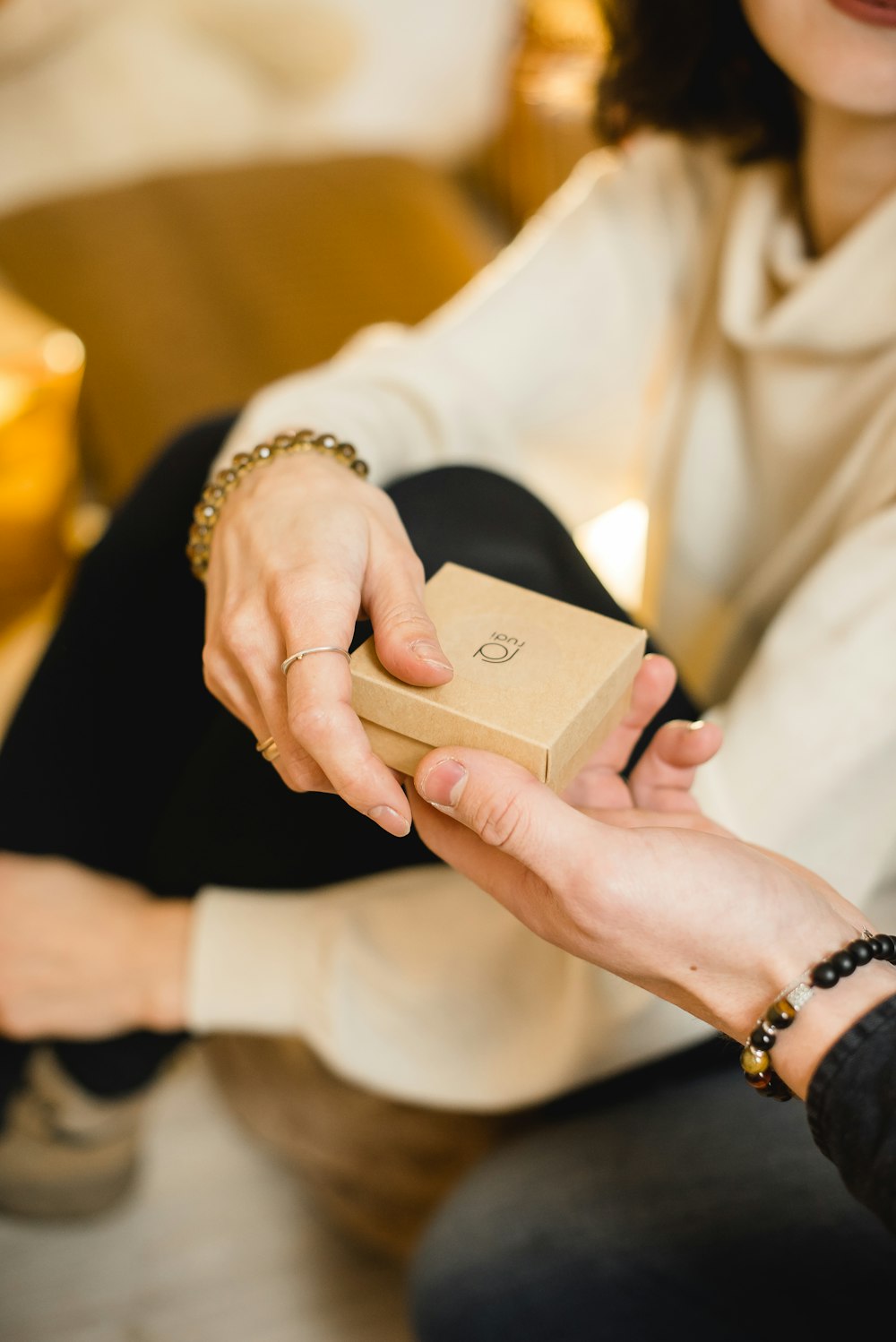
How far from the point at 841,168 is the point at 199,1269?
3.27ft

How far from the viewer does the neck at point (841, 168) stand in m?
0.73

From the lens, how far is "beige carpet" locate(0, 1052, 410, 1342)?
2.83 feet

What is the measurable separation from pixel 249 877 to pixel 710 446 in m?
0.50

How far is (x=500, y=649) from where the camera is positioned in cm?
54

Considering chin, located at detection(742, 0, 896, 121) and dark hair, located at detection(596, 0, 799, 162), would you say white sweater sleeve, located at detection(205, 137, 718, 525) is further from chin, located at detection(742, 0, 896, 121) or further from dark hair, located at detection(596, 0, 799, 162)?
chin, located at detection(742, 0, 896, 121)

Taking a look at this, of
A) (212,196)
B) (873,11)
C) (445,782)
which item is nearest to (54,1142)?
(445,782)

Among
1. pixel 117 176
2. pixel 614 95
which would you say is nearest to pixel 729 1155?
pixel 614 95

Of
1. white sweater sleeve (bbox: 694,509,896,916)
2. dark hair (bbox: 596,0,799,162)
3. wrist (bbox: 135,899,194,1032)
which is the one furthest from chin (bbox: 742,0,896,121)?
wrist (bbox: 135,899,194,1032)

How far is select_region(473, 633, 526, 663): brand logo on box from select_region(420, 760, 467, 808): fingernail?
0.25 ft

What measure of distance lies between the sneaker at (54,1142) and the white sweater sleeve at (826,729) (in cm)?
58

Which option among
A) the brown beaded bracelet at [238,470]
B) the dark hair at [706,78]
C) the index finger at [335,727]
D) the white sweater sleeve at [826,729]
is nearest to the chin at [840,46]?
the dark hair at [706,78]

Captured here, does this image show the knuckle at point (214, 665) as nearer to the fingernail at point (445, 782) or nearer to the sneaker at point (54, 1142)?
the fingernail at point (445, 782)

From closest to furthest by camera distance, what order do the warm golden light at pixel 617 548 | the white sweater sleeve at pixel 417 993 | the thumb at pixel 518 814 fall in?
the thumb at pixel 518 814
the white sweater sleeve at pixel 417 993
the warm golden light at pixel 617 548

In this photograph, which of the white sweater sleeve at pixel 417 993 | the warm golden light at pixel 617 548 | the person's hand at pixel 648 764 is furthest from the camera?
the warm golden light at pixel 617 548
